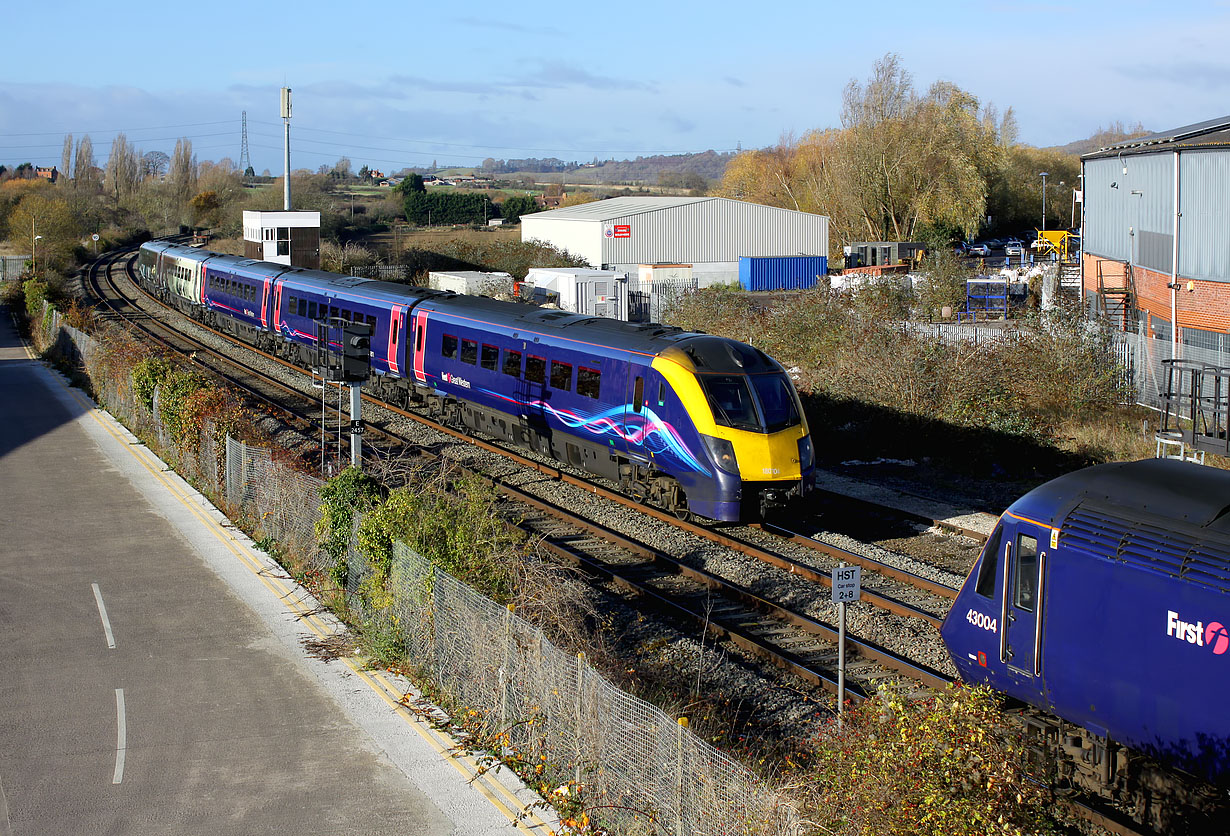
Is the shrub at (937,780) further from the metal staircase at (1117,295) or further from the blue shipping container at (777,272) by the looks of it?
the blue shipping container at (777,272)

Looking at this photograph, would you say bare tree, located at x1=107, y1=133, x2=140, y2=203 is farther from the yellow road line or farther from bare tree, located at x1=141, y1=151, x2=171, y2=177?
the yellow road line

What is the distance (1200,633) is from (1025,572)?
157 centimetres

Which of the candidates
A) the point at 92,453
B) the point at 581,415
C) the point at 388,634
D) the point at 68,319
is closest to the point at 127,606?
the point at 388,634

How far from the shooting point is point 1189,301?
28453mm

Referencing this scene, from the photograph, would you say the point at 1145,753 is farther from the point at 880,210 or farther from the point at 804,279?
the point at 880,210

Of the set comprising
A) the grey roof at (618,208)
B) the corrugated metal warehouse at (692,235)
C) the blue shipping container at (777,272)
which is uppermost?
the grey roof at (618,208)

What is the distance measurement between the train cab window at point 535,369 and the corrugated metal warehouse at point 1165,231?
13.5 m

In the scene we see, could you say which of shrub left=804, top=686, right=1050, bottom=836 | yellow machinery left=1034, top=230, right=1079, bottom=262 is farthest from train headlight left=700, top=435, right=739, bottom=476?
yellow machinery left=1034, top=230, right=1079, bottom=262

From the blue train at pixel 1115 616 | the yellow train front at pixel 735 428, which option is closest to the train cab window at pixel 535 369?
the yellow train front at pixel 735 428

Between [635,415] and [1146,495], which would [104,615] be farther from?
[1146,495]

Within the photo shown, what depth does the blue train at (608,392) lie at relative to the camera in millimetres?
15758

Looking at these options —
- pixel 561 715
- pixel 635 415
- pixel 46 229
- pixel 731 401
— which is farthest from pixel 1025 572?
pixel 46 229

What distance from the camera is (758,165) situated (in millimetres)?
99125

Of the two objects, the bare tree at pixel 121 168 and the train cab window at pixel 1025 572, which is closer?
the train cab window at pixel 1025 572
